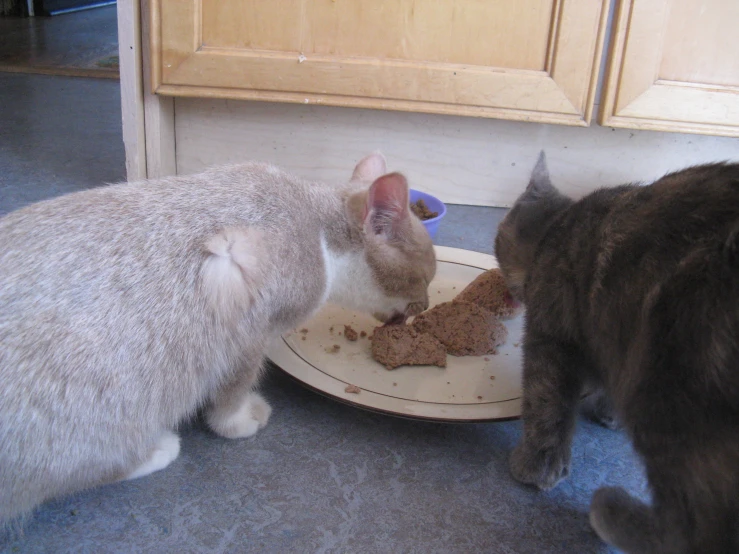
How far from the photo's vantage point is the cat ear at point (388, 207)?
1333 millimetres

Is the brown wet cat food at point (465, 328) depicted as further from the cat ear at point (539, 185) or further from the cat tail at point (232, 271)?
the cat tail at point (232, 271)

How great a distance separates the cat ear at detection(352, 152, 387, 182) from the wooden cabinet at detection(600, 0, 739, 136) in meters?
0.97

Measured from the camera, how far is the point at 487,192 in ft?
8.46

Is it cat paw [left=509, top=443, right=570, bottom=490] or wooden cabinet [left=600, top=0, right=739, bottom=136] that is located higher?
wooden cabinet [left=600, top=0, right=739, bottom=136]

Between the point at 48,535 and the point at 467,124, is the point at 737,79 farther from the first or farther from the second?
the point at 48,535

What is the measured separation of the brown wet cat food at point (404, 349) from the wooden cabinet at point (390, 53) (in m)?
0.93

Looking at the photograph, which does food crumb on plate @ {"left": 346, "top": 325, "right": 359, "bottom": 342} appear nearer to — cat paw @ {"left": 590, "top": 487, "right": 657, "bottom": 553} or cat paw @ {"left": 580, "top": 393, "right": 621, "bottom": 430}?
cat paw @ {"left": 580, "top": 393, "right": 621, "bottom": 430}

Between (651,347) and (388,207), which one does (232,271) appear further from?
(651,347)

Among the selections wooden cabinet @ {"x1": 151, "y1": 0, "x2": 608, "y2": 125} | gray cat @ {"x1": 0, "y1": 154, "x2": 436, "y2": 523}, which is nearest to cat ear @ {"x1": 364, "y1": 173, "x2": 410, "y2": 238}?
gray cat @ {"x1": 0, "y1": 154, "x2": 436, "y2": 523}

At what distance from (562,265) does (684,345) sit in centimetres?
39

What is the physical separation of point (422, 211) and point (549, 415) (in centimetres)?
101

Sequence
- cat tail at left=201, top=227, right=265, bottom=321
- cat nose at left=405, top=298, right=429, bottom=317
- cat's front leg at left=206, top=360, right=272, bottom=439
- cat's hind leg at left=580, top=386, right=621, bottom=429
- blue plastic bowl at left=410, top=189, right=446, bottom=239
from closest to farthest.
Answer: cat tail at left=201, top=227, right=265, bottom=321
cat's front leg at left=206, top=360, right=272, bottom=439
cat's hind leg at left=580, top=386, right=621, bottom=429
cat nose at left=405, top=298, right=429, bottom=317
blue plastic bowl at left=410, top=189, right=446, bottom=239

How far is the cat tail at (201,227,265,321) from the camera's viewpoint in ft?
3.86

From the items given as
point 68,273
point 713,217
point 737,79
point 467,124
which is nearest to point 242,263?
point 68,273
